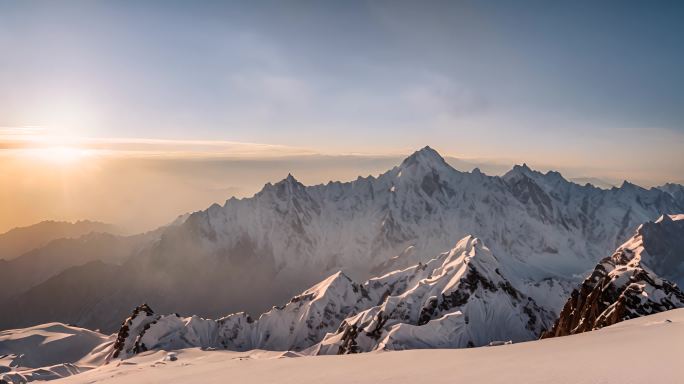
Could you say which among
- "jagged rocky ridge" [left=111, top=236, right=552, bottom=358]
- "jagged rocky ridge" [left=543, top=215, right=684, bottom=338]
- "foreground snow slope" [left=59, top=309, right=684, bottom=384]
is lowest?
"jagged rocky ridge" [left=111, top=236, right=552, bottom=358]

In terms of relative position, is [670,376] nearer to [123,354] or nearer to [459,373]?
[459,373]

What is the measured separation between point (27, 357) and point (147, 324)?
5926cm

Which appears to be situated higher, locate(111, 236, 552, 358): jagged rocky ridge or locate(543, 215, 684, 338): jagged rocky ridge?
locate(543, 215, 684, 338): jagged rocky ridge

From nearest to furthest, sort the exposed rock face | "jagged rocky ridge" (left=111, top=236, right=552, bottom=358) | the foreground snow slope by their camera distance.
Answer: the foreground snow slope → the exposed rock face → "jagged rocky ridge" (left=111, top=236, right=552, bottom=358)

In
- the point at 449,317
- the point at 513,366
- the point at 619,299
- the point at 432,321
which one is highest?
the point at 513,366

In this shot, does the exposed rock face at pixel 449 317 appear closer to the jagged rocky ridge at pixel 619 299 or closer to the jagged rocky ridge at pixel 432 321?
the jagged rocky ridge at pixel 432 321

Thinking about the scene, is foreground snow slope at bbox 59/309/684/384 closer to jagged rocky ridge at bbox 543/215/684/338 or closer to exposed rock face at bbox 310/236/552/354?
jagged rocky ridge at bbox 543/215/684/338

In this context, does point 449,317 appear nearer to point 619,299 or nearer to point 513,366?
point 619,299

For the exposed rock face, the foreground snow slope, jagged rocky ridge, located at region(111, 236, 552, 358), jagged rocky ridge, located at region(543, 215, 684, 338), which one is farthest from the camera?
jagged rocky ridge, located at region(111, 236, 552, 358)

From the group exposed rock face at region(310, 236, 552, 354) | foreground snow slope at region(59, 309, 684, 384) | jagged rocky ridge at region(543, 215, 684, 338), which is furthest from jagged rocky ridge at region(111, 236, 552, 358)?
foreground snow slope at region(59, 309, 684, 384)

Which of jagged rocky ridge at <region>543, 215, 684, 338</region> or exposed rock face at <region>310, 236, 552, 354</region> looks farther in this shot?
exposed rock face at <region>310, 236, 552, 354</region>

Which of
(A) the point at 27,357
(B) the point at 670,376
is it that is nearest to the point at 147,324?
(A) the point at 27,357

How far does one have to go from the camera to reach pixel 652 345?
23.5 metres

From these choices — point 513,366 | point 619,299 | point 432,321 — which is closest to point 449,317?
point 432,321
